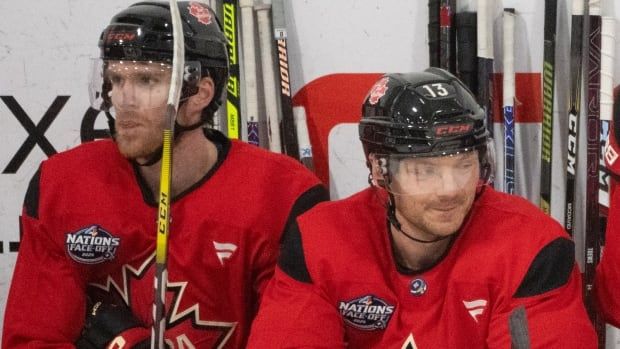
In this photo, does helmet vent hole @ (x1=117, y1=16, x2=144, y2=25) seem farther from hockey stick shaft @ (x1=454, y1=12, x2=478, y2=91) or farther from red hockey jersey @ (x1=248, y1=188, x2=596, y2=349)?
hockey stick shaft @ (x1=454, y1=12, x2=478, y2=91)

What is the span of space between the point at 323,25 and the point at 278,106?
0.84 feet

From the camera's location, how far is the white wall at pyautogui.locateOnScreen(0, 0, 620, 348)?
2.47 meters

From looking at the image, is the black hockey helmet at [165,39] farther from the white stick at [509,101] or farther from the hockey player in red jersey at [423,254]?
the white stick at [509,101]

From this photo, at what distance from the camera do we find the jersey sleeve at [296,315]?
159 cm

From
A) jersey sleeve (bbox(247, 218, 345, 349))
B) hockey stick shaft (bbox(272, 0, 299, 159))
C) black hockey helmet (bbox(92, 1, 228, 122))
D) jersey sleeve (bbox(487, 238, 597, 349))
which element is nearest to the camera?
jersey sleeve (bbox(487, 238, 597, 349))

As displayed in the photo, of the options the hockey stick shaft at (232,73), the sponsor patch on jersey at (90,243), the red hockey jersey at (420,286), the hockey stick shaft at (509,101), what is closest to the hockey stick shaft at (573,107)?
the hockey stick shaft at (509,101)

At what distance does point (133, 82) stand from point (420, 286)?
A: 2.37 ft

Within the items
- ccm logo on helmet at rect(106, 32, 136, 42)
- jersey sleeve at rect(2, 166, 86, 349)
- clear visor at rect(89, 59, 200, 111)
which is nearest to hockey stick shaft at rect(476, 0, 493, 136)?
clear visor at rect(89, 59, 200, 111)

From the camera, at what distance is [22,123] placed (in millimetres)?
2557

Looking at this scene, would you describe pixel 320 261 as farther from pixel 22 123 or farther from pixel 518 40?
pixel 22 123

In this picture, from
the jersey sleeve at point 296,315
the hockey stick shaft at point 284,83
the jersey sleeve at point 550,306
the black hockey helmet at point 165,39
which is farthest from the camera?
the hockey stick shaft at point 284,83

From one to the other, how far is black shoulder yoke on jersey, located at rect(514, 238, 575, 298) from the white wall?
3.26 feet

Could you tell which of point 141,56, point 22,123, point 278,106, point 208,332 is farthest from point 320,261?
point 22,123

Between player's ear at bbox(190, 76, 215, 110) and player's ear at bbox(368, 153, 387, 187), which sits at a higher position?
player's ear at bbox(190, 76, 215, 110)
